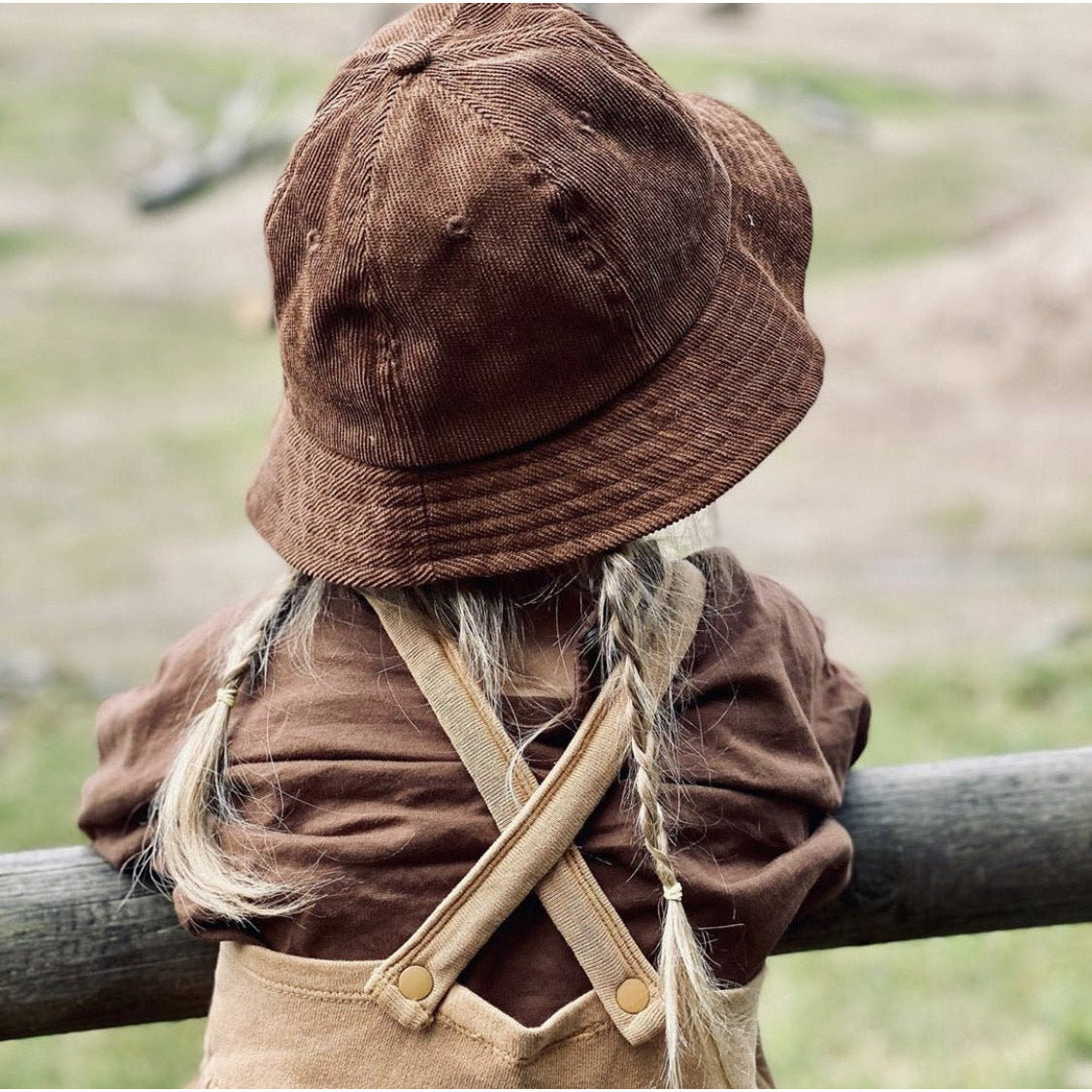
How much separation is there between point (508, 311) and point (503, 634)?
0.27 meters

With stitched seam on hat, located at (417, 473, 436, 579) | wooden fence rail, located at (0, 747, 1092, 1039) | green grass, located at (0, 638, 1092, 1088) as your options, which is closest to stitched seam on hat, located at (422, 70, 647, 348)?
stitched seam on hat, located at (417, 473, 436, 579)

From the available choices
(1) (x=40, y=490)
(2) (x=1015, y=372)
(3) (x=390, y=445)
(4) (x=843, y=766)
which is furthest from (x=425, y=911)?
(2) (x=1015, y=372)

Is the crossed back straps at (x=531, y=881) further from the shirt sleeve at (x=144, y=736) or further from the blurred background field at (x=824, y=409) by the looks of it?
the blurred background field at (x=824, y=409)

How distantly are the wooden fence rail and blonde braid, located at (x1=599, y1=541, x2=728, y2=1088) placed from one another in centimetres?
28

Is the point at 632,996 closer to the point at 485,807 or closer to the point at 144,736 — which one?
the point at 485,807

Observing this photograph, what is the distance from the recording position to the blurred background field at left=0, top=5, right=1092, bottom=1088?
301 centimetres

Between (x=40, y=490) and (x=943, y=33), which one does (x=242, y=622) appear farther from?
(x=943, y=33)

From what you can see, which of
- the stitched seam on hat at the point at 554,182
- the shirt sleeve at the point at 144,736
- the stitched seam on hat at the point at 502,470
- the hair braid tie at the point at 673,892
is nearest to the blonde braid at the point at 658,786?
the hair braid tie at the point at 673,892

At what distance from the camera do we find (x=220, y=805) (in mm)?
1181

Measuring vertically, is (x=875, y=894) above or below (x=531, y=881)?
below

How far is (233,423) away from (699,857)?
711 cm

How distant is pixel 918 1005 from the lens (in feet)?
9.34

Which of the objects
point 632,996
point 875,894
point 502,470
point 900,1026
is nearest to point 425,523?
point 502,470

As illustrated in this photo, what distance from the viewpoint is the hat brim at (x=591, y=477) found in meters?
1.12
